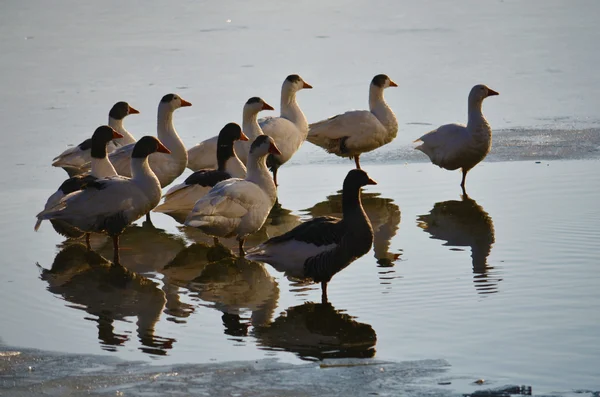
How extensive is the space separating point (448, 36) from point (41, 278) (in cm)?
1420

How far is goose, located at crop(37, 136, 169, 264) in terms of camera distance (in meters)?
9.52

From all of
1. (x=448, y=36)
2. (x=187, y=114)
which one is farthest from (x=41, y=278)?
(x=448, y=36)

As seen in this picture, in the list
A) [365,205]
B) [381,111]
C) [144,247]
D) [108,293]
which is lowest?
[108,293]

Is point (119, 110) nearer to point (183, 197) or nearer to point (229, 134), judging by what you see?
point (229, 134)

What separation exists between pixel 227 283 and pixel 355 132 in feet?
16.8

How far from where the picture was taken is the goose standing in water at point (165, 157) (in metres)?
11.5

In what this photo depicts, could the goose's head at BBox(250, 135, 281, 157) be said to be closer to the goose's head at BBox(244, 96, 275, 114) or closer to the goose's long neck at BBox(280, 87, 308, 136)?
the goose's head at BBox(244, 96, 275, 114)

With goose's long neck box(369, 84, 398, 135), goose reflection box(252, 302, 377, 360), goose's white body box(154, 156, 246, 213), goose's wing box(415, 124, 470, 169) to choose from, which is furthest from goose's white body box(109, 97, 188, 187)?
goose reflection box(252, 302, 377, 360)

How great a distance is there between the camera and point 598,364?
6.42 m

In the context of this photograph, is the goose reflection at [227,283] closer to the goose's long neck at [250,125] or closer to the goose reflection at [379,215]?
the goose reflection at [379,215]

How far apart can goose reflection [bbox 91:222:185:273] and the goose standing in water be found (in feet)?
2.23

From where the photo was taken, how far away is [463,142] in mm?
12258

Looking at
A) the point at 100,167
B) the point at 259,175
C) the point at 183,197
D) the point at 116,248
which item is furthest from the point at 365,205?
the point at 116,248

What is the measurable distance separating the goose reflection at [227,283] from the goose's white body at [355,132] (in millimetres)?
3841
